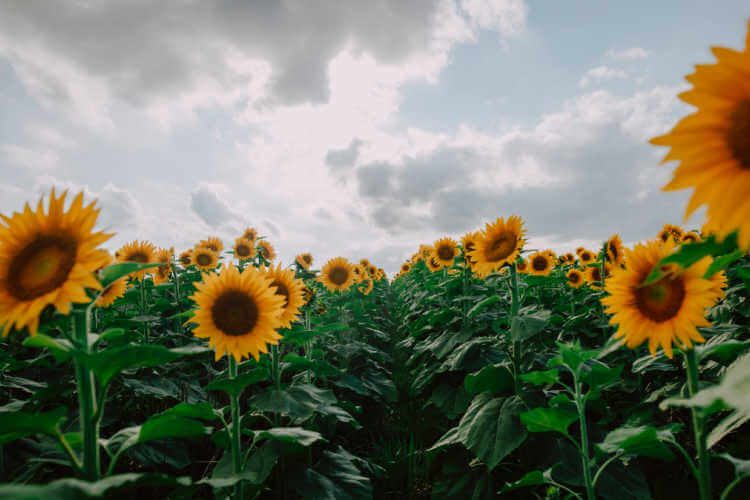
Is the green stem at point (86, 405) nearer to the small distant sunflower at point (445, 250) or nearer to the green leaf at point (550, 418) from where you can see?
the green leaf at point (550, 418)

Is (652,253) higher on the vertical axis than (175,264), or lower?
lower

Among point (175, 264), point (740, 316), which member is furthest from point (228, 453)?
point (740, 316)

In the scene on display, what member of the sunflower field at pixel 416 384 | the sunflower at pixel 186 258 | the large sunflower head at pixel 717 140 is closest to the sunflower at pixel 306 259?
the sunflower at pixel 186 258

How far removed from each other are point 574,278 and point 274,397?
743cm

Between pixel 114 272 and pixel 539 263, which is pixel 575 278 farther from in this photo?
pixel 114 272

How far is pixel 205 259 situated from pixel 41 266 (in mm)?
6896

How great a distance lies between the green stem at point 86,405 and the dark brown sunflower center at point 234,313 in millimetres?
1003

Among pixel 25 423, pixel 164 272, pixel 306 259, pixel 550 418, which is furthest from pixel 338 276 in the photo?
pixel 25 423

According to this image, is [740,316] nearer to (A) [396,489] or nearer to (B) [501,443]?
(B) [501,443]

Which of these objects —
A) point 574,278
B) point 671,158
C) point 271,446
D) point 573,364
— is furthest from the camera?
point 574,278

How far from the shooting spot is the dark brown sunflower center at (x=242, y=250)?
8234 millimetres

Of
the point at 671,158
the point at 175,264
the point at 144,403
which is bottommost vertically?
the point at 144,403

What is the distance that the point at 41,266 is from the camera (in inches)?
58.3

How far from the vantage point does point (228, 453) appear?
2.73 meters
